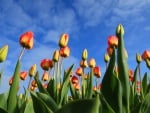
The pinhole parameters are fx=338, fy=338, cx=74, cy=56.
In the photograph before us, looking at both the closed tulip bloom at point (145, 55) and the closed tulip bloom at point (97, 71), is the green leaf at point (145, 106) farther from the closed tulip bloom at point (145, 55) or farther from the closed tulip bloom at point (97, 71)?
the closed tulip bloom at point (97, 71)

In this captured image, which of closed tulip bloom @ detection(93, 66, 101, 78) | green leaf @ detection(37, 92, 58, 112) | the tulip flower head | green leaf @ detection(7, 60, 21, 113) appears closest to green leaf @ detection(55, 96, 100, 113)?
green leaf @ detection(37, 92, 58, 112)

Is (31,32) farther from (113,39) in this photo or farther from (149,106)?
(149,106)

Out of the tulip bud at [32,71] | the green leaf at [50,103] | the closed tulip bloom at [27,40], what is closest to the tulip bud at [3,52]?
the closed tulip bloom at [27,40]

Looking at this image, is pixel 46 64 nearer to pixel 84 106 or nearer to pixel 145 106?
pixel 145 106

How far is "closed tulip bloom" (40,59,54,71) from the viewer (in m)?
3.97

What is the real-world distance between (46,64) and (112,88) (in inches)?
92.5

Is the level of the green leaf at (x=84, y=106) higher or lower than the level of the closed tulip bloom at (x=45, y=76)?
lower

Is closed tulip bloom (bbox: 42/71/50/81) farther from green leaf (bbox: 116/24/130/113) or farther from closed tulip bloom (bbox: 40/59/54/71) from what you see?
green leaf (bbox: 116/24/130/113)

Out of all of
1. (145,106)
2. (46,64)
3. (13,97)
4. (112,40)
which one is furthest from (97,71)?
(145,106)

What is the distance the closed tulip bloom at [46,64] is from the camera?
13.0 feet

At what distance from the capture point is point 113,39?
3.18 metres

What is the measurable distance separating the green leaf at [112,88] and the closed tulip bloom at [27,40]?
1.41 meters

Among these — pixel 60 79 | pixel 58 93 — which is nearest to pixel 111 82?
pixel 58 93

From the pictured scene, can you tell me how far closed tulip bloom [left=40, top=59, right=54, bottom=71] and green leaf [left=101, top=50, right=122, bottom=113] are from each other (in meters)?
2.27
